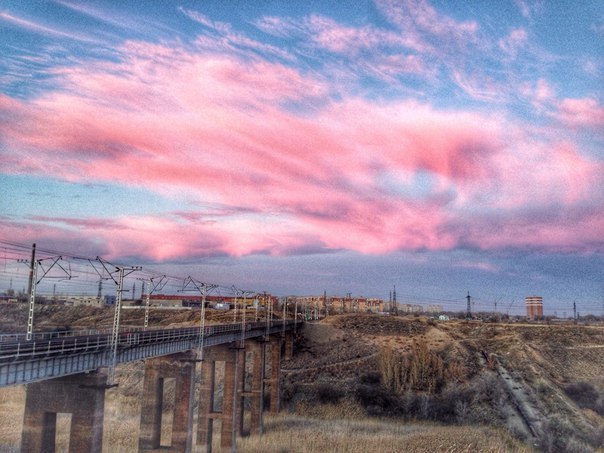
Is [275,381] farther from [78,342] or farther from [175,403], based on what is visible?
[78,342]

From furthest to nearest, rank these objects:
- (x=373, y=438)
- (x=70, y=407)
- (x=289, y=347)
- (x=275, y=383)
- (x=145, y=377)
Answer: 1. (x=289, y=347)
2. (x=275, y=383)
3. (x=373, y=438)
4. (x=145, y=377)
5. (x=70, y=407)

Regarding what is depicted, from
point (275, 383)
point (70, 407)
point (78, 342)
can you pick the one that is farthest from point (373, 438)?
point (78, 342)

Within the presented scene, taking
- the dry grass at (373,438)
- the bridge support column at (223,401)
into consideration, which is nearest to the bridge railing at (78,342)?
the bridge support column at (223,401)

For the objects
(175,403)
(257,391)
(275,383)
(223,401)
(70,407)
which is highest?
(70,407)

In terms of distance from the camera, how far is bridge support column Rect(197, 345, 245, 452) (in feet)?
168

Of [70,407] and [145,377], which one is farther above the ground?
[70,407]

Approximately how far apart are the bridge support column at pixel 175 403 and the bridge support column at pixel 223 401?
20.0 ft

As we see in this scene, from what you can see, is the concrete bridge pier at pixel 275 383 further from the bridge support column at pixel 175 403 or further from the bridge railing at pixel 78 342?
the bridge support column at pixel 175 403

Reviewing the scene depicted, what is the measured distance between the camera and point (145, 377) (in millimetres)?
43562

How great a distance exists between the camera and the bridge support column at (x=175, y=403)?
41719 mm

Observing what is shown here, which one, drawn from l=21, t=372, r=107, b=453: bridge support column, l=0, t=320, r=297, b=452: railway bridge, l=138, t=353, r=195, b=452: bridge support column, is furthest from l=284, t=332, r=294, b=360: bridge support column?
l=21, t=372, r=107, b=453: bridge support column

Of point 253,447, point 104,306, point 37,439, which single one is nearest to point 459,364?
point 253,447

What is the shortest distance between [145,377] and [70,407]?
1321 centimetres

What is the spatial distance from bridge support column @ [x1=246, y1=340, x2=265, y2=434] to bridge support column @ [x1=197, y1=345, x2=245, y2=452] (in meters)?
6.25
